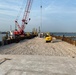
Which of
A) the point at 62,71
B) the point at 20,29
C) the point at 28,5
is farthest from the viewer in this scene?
the point at 20,29

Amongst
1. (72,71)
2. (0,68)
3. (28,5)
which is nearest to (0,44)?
(0,68)

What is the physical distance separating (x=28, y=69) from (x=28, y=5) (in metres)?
62.1

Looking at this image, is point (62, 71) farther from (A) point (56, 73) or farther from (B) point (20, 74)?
(B) point (20, 74)

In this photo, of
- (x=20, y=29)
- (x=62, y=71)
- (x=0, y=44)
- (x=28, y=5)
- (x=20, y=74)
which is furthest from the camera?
(x=20, y=29)

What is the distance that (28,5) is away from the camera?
70875 millimetres

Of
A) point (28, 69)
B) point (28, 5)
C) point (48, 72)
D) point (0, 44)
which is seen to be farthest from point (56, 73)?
point (28, 5)

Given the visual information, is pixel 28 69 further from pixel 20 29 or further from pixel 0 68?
pixel 20 29

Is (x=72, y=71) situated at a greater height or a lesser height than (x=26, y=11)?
lesser

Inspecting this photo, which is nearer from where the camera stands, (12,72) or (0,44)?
(12,72)

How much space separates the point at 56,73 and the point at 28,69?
1.68 meters

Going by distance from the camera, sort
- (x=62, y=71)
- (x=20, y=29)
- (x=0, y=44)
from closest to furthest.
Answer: (x=62, y=71) < (x=0, y=44) < (x=20, y=29)

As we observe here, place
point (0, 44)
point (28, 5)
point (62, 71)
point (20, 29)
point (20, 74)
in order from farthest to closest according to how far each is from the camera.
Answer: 1. point (20, 29)
2. point (28, 5)
3. point (0, 44)
4. point (62, 71)
5. point (20, 74)

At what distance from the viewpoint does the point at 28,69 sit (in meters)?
10.4

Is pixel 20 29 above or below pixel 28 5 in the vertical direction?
below
